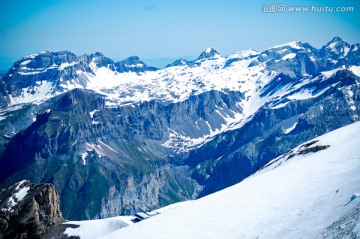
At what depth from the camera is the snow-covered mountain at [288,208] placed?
1312 inches

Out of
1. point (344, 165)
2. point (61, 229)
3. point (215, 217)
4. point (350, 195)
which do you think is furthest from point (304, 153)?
point (61, 229)

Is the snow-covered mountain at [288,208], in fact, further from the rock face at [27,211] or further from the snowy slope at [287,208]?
the rock face at [27,211]

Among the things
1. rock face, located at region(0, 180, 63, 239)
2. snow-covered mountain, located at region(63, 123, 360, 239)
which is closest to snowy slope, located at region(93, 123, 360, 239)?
snow-covered mountain, located at region(63, 123, 360, 239)

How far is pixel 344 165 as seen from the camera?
5250cm

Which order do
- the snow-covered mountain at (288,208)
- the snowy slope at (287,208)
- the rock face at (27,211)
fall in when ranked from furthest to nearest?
the rock face at (27,211) → the snowy slope at (287,208) → the snow-covered mountain at (288,208)

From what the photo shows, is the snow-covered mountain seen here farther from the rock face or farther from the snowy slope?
the rock face

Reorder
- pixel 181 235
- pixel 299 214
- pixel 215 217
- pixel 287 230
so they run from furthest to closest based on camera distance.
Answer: pixel 215 217 < pixel 181 235 < pixel 299 214 < pixel 287 230

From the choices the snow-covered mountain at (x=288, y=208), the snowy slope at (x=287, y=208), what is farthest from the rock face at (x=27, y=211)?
the snowy slope at (x=287, y=208)

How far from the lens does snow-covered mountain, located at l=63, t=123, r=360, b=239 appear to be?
33312 millimetres

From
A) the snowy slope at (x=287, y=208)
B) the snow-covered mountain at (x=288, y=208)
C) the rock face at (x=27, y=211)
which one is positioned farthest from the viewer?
the rock face at (x=27, y=211)

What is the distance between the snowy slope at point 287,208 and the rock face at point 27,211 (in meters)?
47.0

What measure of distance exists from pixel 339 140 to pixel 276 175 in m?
23.6

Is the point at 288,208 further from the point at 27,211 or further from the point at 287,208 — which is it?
the point at 27,211

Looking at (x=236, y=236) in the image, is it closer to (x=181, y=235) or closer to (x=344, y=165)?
(x=181, y=235)
